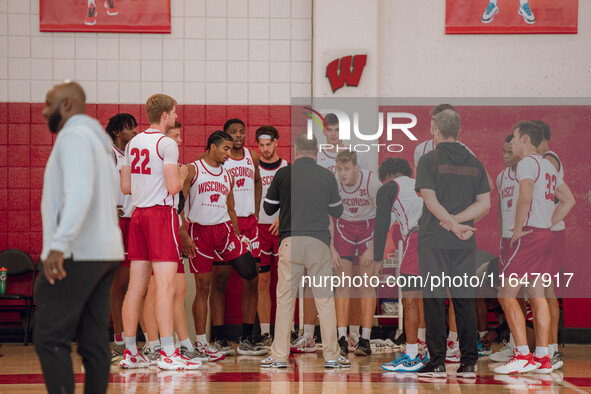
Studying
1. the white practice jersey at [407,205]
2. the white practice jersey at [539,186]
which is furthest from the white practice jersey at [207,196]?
the white practice jersey at [539,186]

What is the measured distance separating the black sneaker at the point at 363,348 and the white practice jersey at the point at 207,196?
162cm

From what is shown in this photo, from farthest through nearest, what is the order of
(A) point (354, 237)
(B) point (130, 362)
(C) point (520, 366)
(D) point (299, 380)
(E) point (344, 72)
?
1. (E) point (344, 72)
2. (A) point (354, 237)
3. (B) point (130, 362)
4. (C) point (520, 366)
5. (D) point (299, 380)

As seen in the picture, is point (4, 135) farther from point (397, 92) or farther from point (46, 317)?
Result: point (46, 317)

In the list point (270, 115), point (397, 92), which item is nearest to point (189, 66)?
point (270, 115)

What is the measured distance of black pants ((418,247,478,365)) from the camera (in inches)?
205

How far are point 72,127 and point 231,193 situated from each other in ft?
10.8

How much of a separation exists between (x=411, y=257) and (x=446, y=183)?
0.77 metres

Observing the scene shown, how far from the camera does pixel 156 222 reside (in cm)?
530

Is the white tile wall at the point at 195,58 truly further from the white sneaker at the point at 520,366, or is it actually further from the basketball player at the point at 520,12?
the white sneaker at the point at 520,366

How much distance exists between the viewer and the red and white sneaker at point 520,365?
5.49m

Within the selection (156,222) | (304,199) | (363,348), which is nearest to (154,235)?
(156,222)

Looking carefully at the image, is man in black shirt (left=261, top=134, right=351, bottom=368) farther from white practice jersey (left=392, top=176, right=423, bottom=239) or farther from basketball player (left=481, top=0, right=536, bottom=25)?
basketball player (left=481, top=0, right=536, bottom=25)

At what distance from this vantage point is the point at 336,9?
769 cm

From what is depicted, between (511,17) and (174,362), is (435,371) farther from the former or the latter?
(511,17)
